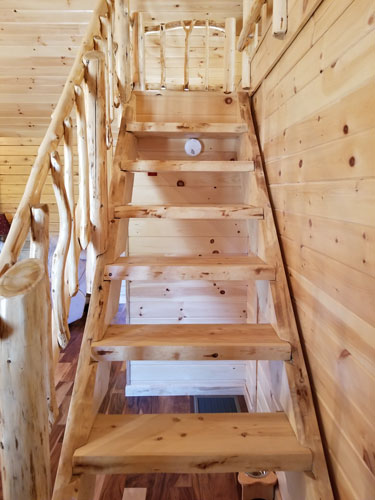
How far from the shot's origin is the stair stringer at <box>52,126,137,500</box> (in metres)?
A: 0.89

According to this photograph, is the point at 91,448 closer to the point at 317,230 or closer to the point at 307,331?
the point at 307,331

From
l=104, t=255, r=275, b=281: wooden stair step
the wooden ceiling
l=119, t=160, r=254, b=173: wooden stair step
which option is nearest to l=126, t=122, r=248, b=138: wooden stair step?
l=119, t=160, r=254, b=173: wooden stair step

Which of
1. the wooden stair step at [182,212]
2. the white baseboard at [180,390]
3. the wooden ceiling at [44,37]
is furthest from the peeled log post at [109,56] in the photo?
the white baseboard at [180,390]

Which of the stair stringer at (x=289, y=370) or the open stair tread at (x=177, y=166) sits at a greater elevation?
the open stair tread at (x=177, y=166)

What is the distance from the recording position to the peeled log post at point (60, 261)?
3.28ft

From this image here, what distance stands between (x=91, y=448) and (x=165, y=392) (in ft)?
5.29

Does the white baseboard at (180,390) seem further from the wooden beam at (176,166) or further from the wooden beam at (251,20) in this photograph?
the wooden beam at (251,20)

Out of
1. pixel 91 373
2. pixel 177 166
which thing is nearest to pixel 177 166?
pixel 177 166

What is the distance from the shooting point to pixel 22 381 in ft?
1.94

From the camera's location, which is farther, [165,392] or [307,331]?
[165,392]

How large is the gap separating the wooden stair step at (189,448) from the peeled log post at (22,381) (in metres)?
0.30

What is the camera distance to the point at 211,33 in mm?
3373

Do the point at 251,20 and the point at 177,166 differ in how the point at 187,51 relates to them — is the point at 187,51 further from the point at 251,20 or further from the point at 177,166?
the point at 177,166

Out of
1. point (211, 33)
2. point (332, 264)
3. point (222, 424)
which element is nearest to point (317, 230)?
point (332, 264)
